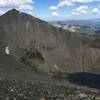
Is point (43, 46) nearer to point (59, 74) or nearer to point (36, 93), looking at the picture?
point (59, 74)

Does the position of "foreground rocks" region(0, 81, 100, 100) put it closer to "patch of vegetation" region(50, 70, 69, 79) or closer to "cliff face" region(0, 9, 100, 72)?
"patch of vegetation" region(50, 70, 69, 79)

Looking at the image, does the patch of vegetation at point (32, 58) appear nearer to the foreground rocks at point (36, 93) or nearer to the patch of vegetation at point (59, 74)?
the patch of vegetation at point (59, 74)

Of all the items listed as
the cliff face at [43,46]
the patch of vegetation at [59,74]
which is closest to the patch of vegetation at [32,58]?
the cliff face at [43,46]

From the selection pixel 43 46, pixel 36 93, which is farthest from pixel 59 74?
pixel 36 93

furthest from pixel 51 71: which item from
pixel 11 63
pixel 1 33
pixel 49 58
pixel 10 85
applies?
pixel 10 85

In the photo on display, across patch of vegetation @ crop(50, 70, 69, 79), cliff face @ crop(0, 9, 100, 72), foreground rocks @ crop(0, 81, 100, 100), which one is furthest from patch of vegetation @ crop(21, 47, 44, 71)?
foreground rocks @ crop(0, 81, 100, 100)
